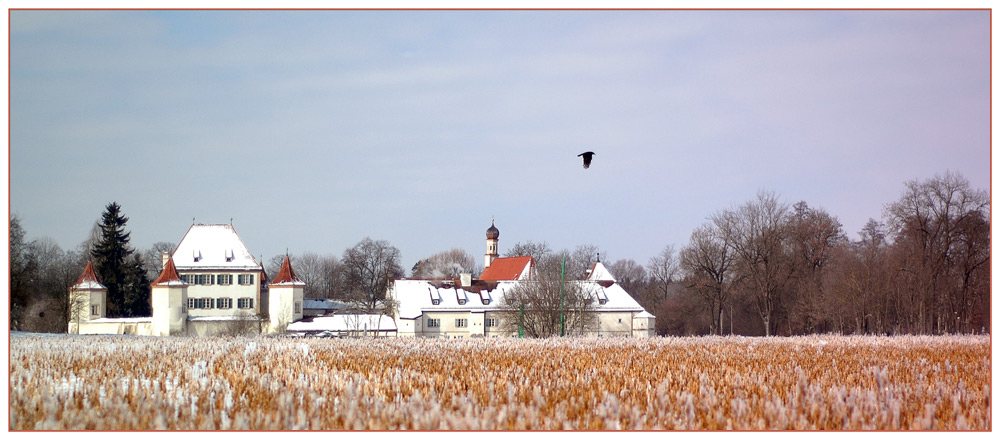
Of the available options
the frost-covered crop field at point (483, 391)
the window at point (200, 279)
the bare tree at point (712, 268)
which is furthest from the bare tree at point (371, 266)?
the frost-covered crop field at point (483, 391)

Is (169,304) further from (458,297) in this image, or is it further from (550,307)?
(550,307)

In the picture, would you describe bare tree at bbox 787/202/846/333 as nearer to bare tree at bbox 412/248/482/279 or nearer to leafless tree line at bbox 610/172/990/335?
leafless tree line at bbox 610/172/990/335

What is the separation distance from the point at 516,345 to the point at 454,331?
2338 inches

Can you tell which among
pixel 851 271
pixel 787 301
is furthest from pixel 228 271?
pixel 851 271

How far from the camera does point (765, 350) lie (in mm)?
16531

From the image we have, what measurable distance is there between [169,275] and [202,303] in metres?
4.67

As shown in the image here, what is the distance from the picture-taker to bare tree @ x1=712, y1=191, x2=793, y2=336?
56.1 metres

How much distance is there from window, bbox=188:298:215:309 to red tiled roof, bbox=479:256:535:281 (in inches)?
1124

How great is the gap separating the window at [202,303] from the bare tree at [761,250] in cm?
4408

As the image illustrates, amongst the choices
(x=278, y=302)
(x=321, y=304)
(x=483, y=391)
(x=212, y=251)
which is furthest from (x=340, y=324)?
(x=483, y=391)

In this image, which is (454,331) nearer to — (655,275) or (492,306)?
(492,306)

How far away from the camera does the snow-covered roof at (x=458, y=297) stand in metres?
75.7
